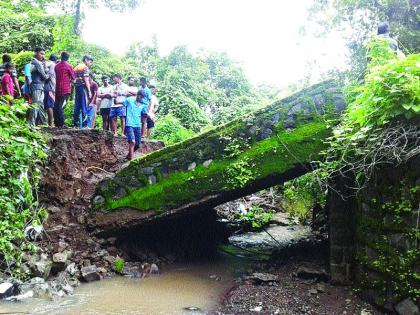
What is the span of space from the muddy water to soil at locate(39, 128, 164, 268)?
2.94 ft

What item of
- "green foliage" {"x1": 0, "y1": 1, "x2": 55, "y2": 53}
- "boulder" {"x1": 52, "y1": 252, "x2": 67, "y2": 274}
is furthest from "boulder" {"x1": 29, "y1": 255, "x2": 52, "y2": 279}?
"green foliage" {"x1": 0, "y1": 1, "x2": 55, "y2": 53}

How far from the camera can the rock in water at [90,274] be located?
21.0 feet

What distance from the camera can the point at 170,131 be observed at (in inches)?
637

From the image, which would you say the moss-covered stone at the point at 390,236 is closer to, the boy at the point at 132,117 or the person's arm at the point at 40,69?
the boy at the point at 132,117

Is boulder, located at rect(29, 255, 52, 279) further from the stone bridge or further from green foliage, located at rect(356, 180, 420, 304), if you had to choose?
green foliage, located at rect(356, 180, 420, 304)

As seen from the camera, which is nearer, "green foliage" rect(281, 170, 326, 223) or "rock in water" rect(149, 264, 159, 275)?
"rock in water" rect(149, 264, 159, 275)

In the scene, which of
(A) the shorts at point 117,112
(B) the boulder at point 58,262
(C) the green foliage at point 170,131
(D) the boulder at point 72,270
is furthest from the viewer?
(C) the green foliage at point 170,131

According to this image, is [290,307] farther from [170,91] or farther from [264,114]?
[170,91]

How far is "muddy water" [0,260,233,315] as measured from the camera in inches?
202

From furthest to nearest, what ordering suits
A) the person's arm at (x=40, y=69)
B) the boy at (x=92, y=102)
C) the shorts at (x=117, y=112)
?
the shorts at (x=117, y=112) < the boy at (x=92, y=102) < the person's arm at (x=40, y=69)

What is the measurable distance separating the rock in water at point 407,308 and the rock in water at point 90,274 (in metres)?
4.49

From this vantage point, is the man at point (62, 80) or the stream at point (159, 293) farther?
the man at point (62, 80)

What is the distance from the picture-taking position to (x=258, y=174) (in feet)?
23.2

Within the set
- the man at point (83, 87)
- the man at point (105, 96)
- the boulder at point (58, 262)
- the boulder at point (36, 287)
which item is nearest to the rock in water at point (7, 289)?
the boulder at point (36, 287)
